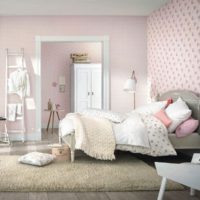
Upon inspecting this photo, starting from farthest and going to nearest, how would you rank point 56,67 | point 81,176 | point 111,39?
point 56,67 < point 111,39 < point 81,176

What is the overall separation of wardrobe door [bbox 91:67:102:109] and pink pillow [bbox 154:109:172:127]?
4.40m

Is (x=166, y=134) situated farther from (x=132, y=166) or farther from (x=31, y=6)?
(x=31, y=6)

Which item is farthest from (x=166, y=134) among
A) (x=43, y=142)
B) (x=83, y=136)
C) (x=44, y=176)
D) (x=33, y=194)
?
(x=43, y=142)

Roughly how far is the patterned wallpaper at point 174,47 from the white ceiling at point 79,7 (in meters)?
0.29

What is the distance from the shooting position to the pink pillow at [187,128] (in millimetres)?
5496

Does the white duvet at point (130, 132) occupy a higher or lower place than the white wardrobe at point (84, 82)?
lower

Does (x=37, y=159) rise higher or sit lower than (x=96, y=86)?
lower

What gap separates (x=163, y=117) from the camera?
5.68 m

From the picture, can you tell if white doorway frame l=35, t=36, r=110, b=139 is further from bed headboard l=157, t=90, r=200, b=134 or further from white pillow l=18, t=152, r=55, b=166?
white pillow l=18, t=152, r=55, b=166

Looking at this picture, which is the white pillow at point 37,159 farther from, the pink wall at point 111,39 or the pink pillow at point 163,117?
the pink wall at point 111,39

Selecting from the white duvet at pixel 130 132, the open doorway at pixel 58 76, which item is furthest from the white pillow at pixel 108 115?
the open doorway at pixel 58 76

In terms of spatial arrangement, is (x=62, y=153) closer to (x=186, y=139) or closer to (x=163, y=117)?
(x=163, y=117)

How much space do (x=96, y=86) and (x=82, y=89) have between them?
0.35 m

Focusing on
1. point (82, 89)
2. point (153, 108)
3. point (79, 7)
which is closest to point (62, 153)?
point (153, 108)
